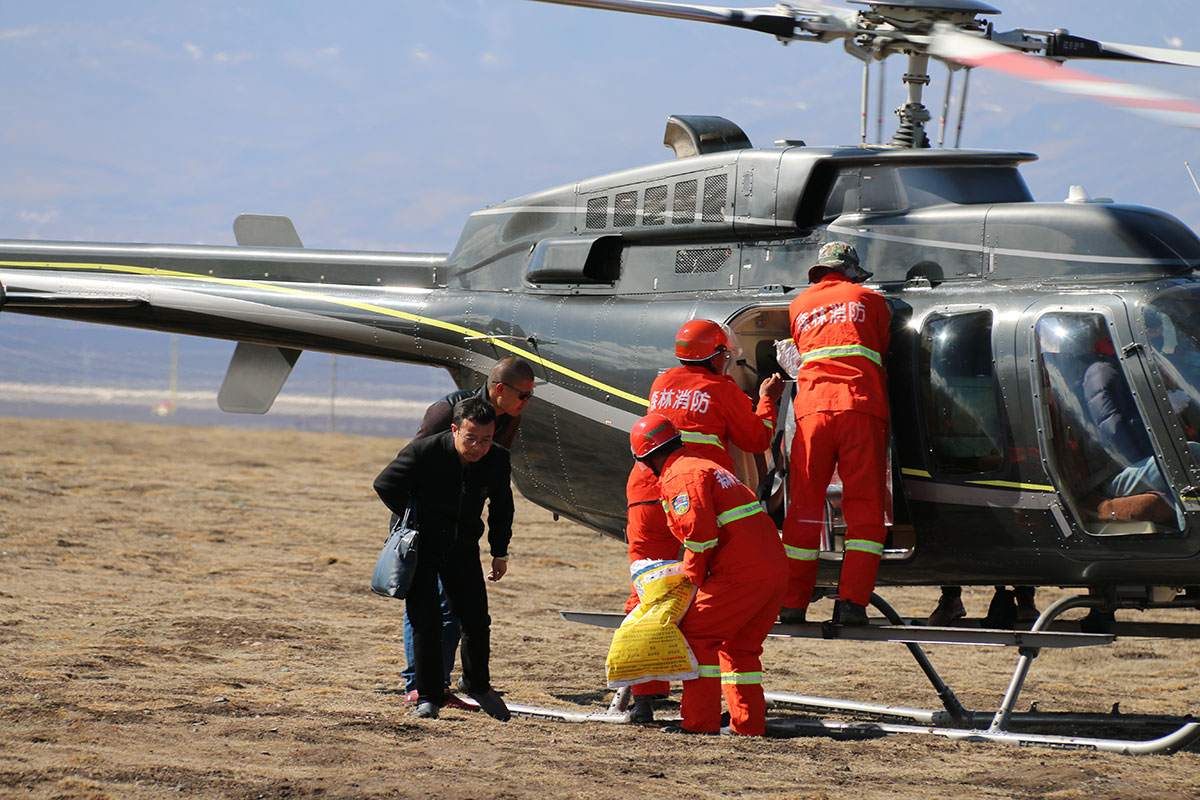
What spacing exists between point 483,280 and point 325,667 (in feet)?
9.02

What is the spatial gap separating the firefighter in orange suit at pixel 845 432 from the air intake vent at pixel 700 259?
1.09m

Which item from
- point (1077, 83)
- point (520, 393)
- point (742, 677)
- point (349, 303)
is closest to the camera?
point (1077, 83)

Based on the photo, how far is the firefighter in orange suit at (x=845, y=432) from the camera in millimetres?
6180

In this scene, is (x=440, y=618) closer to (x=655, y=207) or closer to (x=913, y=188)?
(x=655, y=207)

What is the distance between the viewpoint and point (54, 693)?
6.31 meters

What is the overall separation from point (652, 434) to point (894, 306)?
1442 millimetres

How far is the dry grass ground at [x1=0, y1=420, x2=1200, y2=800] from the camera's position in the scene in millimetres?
5074

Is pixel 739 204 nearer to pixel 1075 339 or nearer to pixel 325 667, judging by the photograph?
pixel 1075 339

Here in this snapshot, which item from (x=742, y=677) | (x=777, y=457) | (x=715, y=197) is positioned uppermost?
(x=715, y=197)

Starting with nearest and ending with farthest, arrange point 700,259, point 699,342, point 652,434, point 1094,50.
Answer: point 652,434 → point 699,342 → point 1094,50 → point 700,259

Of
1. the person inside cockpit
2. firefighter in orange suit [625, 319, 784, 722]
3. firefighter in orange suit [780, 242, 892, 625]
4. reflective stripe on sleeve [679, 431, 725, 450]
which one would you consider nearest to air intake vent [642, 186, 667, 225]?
firefighter in orange suit [625, 319, 784, 722]

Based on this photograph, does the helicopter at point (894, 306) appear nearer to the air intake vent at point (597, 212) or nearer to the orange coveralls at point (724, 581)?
the air intake vent at point (597, 212)

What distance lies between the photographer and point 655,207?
7.77m

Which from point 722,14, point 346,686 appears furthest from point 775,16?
point 346,686
